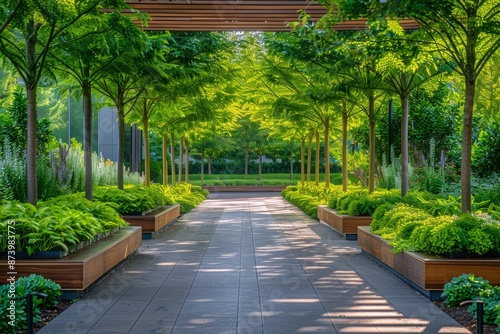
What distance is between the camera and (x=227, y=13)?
1338 centimetres

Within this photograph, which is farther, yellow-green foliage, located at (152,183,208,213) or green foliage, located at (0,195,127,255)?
yellow-green foliage, located at (152,183,208,213)

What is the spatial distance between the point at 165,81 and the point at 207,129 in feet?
50.9

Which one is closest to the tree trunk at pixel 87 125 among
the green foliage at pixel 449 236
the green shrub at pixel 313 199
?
the green foliage at pixel 449 236

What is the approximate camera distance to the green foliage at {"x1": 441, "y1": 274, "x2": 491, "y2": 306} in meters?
7.67

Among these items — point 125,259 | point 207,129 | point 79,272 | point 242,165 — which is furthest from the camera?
point 242,165

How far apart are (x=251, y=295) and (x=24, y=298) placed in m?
3.04

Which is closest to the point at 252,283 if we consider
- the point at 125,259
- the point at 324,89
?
the point at 125,259

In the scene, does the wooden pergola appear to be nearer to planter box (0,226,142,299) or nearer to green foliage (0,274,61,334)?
planter box (0,226,142,299)

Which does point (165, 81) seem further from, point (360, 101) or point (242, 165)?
point (242, 165)

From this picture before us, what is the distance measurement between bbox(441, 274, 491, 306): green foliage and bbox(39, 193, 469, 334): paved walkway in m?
0.25

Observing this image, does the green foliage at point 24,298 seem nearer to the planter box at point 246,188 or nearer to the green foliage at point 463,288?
the green foliage at point 463,288

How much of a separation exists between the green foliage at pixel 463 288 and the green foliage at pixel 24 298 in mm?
4782

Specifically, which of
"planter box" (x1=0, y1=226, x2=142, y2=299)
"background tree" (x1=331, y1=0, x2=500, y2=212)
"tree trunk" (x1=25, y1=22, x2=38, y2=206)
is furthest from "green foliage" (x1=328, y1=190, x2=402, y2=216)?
"tree trunk" (x1=25, y1=22, x2=38, y2=206)

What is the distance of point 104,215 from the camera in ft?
40.0
